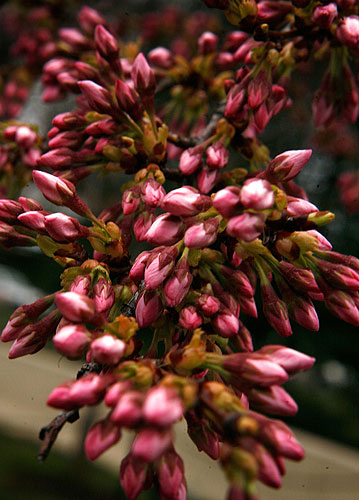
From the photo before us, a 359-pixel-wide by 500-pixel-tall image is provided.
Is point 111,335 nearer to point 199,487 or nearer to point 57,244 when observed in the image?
point 57,244

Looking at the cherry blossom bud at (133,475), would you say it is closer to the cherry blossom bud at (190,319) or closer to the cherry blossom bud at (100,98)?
the cherry blossom bud at (190,319)

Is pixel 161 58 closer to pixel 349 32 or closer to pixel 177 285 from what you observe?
pixel 349 32

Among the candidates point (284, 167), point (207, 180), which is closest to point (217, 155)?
point (207, 180)

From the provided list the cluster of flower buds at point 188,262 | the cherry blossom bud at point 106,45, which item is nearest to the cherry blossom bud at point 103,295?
the cluster of flower buds at point 188,262

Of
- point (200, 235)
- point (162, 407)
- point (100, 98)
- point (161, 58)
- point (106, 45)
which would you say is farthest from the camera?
point (161, 58)

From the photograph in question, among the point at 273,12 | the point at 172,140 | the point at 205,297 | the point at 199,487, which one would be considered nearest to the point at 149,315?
the point at 205,297

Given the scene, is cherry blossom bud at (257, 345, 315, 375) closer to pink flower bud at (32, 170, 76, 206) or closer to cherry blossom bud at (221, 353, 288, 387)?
cherry blossom bud at (221, 353, 288, 387)
